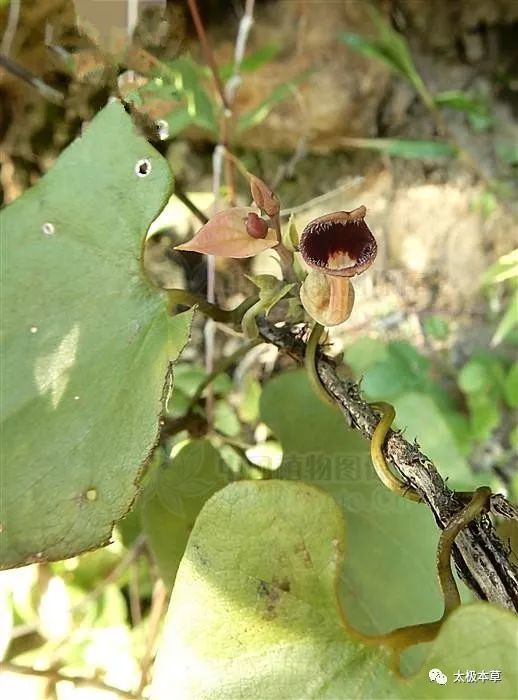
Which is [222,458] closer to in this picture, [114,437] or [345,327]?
[114,437]

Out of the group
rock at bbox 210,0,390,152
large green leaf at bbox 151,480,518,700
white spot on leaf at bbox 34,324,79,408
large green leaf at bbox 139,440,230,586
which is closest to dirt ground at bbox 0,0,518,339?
rock at bbox 210,0,390,152

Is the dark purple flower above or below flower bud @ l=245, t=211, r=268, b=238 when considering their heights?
below

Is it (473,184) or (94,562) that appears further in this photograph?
(473,184)

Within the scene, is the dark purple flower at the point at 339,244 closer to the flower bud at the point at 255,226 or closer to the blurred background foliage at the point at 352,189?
the flower bud at the point at 255,226

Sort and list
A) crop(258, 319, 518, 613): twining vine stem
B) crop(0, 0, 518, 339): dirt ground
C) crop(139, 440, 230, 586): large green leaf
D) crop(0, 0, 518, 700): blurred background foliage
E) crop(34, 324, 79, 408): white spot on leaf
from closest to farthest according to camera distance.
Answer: crop(258, 319, 518, 613): twining vine stem → crop(34, 324, 79, 408): white spot on leaf → crop(139, 440, 230, 586): large green leaf → crop(0, 0, 518, 700): blurred background foliage → crop(0, 0, 518, 339): dirt ground

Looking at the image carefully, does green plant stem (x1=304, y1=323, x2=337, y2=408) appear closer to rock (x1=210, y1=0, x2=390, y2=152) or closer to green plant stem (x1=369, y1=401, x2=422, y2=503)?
green plant stem (x1=369, y1=401, x2=422, y2=503)

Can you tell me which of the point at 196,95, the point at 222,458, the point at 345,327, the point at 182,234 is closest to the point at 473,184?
the point at 345,327

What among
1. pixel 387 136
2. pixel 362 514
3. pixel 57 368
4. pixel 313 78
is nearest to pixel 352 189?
pixel 387 136

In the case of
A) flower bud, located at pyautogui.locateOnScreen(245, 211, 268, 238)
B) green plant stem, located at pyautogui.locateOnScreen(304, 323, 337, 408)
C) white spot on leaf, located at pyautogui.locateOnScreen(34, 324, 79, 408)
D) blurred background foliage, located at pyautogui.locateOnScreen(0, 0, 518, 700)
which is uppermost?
flower bud, located at pyautogui.locateOnScreen(245, 211, 268, 238)
